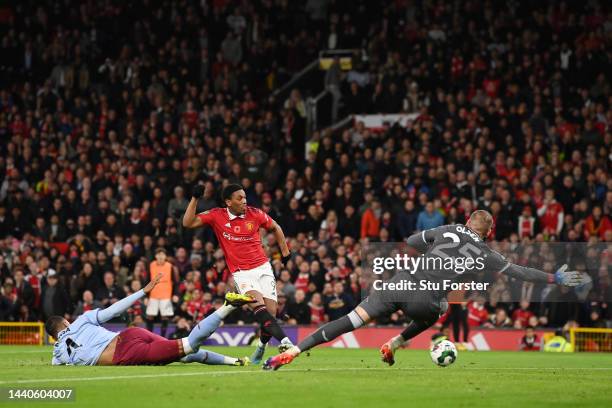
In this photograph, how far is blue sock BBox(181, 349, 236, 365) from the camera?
1473 cm

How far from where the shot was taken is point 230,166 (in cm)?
3008

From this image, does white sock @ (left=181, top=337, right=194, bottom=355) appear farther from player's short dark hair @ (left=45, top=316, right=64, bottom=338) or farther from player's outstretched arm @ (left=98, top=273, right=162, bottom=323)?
player's short dark hair @ (left=45, top=316, right=64, bottom=338)

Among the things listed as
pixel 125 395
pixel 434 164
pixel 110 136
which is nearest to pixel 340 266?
pixel 434 164

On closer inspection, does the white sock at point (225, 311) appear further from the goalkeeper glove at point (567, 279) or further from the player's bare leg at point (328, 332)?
the goalkeeper glove at point (567, 279)

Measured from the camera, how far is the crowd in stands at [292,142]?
1034 inches

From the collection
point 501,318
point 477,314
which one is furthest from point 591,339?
point 477,314

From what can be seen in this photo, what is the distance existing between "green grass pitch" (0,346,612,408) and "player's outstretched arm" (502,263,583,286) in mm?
1093

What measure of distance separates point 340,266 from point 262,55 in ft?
36.2

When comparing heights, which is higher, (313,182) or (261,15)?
(261,15)

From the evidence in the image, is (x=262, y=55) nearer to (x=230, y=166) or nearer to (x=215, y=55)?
(x=215, y=55)

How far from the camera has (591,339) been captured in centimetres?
2378

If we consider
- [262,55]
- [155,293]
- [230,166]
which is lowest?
[155,293]

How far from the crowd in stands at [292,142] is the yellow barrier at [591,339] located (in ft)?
1.55

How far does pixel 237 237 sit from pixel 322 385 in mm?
4282
